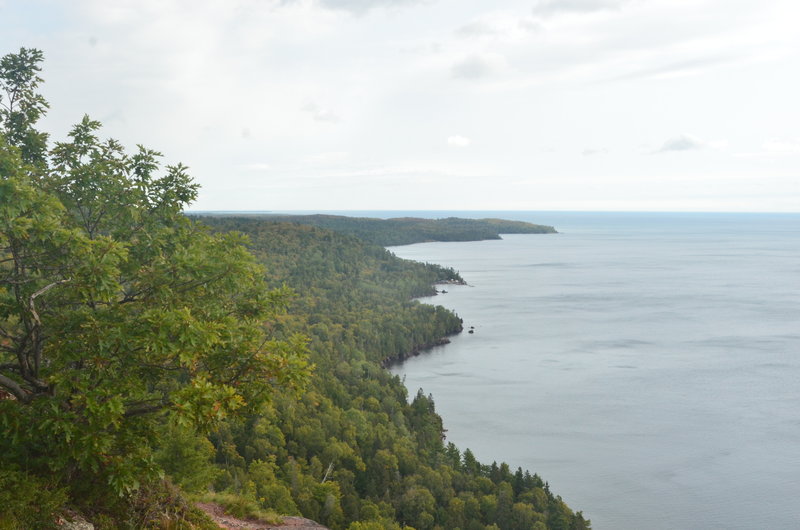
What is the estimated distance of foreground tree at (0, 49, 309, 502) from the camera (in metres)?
14.6

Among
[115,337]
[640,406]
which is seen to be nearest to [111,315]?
[115,337]

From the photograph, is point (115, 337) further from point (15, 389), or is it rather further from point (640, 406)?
point (640, 406)

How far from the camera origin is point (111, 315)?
16500 mm

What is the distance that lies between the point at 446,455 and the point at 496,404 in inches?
907

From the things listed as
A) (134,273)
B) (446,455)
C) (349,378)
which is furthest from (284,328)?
(134,273)

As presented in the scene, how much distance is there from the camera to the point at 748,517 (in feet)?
202

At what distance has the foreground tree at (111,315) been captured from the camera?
47.8 feet

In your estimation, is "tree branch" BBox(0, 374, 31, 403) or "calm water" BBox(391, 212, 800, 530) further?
"calm water" BBox(391, 212, 800, 530)

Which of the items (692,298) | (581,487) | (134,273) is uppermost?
(134,273)

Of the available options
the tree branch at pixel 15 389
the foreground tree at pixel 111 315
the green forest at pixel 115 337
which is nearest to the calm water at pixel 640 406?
the green forest at pixel 115 337

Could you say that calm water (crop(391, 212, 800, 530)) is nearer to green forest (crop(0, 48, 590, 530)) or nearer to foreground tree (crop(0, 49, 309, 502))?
green forest (crop(0, 48, 590, 530))

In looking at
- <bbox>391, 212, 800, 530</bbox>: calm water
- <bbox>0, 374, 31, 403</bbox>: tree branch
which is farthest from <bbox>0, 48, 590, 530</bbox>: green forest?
<bbox>391, 212, 800, 530</bbox>: calm water

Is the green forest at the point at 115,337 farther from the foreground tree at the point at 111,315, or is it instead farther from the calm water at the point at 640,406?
the calm water at the point at 640,406

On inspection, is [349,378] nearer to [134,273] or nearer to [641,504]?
[641,504]
